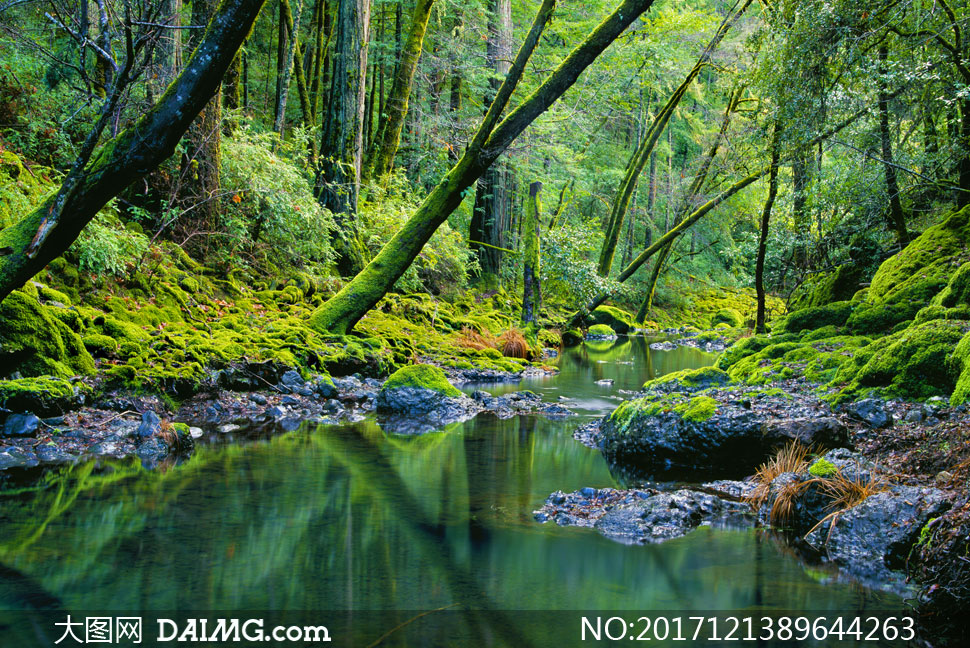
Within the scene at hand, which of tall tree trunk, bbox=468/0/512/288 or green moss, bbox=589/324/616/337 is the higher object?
tall tree trunk, bbox=468/0/512/288

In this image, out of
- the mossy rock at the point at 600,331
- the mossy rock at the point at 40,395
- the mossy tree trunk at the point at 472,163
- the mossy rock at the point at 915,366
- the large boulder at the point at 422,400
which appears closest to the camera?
the mossy rock at the point at 915,366

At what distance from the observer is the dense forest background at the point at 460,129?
8633mm

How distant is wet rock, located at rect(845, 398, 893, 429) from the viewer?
5.68 metres

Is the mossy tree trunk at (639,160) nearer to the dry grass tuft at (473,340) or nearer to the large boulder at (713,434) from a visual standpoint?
the dry grass tuft at (473,340)

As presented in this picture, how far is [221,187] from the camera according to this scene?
10969mm

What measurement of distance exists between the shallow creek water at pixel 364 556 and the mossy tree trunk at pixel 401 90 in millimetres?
11183

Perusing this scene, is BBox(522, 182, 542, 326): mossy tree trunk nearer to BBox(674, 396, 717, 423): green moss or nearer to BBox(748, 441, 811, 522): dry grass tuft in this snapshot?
BBox(674, 396, 717, 423): green moss

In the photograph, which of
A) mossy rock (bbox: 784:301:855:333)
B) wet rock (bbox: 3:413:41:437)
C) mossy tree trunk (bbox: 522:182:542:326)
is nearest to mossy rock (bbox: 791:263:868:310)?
mossy rock (bbox: 784:301:855:333)

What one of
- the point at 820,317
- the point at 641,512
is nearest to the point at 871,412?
the point at 641,512

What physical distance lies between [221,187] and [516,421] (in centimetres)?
657

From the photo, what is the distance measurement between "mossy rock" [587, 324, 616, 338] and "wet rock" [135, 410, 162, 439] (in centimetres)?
1879

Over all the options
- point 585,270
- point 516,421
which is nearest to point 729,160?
point 585,270

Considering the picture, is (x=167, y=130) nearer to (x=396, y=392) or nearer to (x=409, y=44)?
(x=396, y=392)

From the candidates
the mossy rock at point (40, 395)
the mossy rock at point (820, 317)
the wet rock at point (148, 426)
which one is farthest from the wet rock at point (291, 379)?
the mossy rock at point (820, 317)
